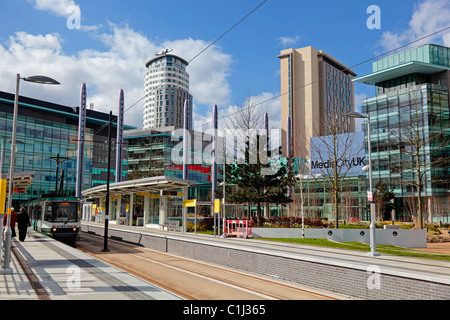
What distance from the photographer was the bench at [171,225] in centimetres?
3450

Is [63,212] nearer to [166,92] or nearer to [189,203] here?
[189,203]

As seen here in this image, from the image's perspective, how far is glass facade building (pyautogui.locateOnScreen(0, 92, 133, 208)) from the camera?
78.2 meters

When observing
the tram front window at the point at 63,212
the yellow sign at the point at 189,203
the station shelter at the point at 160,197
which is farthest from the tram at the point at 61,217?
the yellow sign at the point at 189,203

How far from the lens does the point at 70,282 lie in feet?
34.9

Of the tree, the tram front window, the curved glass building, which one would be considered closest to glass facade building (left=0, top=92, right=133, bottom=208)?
the tree

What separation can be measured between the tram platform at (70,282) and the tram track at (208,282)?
A: 3.78 ft

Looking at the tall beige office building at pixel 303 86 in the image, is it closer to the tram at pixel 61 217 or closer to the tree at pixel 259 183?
the tree at pixel 259 183

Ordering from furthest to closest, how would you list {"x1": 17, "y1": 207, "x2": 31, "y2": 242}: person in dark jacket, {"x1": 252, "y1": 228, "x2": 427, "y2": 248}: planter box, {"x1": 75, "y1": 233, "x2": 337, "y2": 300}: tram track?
{"x1": 252, "y1": 228, "x2": 427, "y2": 248}: planter box → {"x1": 17, "y1": 207, "x2": 31, "y2": 242}: person in dark jacket → {"x1": 75, "y1": 233, "x2": 337, "y2": 300}: tram track

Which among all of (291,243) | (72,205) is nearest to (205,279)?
(291,243)

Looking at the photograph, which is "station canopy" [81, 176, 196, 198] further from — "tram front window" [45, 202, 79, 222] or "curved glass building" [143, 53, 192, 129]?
"curved glass building" [143, 53, 192, 129]

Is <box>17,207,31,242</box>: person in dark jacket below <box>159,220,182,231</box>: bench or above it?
above

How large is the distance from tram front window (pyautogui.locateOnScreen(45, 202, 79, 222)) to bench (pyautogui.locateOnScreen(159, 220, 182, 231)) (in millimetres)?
10164

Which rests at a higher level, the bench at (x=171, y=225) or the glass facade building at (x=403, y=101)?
the glass facade building at (x=403, y=101)
